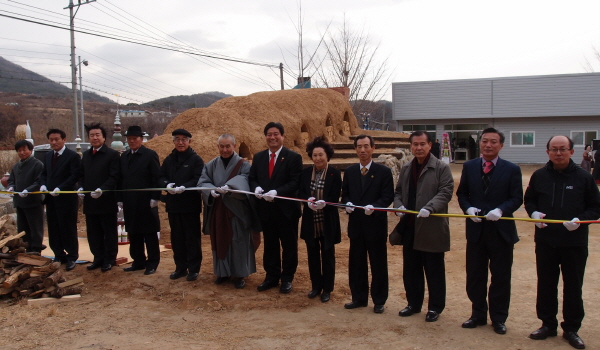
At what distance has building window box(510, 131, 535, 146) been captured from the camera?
26.7 metres

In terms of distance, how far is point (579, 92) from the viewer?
82.7 ft

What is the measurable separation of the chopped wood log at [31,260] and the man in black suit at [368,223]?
342 cm

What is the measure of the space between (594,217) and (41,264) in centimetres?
553

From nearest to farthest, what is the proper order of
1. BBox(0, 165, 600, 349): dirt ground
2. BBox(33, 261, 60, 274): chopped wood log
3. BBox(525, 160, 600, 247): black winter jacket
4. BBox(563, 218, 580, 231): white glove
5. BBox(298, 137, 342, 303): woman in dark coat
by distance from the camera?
1. BBox(563, 218, 580, 231): white glove
2. BBox(525, 160, 600, 247): black winter jacket
3. BBox(0, 165, 600, 349): dirt ground
4. BBox(298, 137, 342, 303): woman in dark coat
5. BBox(33, 261, 60, 274): chopped wood log

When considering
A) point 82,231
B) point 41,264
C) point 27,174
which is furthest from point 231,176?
point 82,231

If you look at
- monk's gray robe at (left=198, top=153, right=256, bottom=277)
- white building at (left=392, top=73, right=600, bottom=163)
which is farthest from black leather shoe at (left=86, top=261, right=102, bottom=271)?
white building at (left=392, top=73, right=600, bottom=163)

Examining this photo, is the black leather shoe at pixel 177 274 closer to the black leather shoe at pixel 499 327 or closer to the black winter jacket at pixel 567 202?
the black leather shoe at pixel 499 327

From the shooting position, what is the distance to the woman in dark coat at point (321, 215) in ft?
16.7

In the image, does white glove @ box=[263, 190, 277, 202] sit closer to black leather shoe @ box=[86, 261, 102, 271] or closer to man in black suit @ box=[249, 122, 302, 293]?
man in black suit @ box=[249, 122, 302, 293]

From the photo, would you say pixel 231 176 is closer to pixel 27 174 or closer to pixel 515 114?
pixel 27 174

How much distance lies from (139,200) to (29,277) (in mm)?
1429

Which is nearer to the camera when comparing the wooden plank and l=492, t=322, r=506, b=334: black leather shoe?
l=492, t=322, r=506, b=334: black leather shoe

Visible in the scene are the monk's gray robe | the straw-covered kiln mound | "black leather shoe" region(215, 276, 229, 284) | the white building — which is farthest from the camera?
the white building

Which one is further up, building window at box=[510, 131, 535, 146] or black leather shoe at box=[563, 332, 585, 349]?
building window at box=[510, 131, 535, 146]
